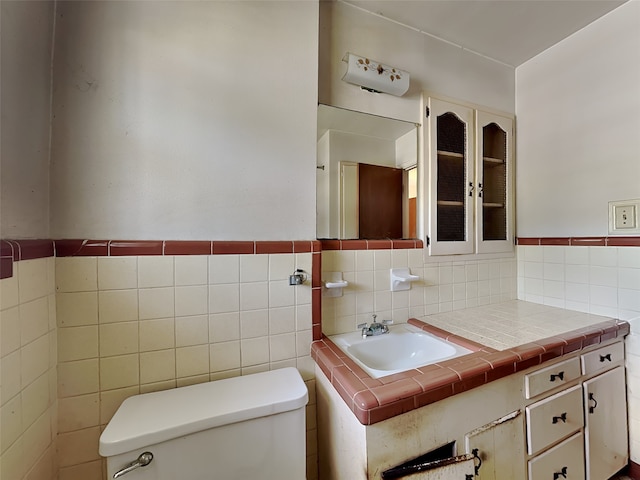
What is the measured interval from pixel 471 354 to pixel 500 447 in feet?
1.05

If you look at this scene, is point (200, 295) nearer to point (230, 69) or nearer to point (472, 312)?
point (230, 69)

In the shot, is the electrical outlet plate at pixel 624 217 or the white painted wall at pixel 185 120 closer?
the white painted wall at pixel 185 120

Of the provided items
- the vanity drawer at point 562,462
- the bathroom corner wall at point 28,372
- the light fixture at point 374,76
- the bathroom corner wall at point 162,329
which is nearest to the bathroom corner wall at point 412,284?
the bathroom corner wall at point 162,329

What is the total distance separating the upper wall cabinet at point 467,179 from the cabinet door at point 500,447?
2.58ft

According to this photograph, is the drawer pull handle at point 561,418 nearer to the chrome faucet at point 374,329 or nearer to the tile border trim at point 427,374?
the tile border trim at point 427,374

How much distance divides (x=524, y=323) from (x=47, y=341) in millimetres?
1922

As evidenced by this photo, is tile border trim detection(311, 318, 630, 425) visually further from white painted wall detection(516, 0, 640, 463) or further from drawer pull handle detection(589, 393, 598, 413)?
white painted wall detection(516, 0, 640, 463)

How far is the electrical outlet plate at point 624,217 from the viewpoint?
3.97ft

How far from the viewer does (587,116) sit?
138 cm

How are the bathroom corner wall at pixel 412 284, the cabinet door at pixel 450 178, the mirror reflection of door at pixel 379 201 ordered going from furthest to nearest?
1. the cabinet door at pixel 450 178
2. the mirror reflection of door at pixel 379 201
3. the bathroom corner wall at pixel 412 284

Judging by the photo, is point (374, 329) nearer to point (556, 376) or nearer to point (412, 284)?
point (412, 284)

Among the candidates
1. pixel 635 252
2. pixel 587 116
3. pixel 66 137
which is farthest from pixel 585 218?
pixel 66 137

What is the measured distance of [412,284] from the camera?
1366 millimetres

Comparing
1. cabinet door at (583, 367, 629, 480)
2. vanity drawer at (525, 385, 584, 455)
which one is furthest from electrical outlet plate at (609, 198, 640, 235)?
vanity drawer at (525, 385, 584, 455)
